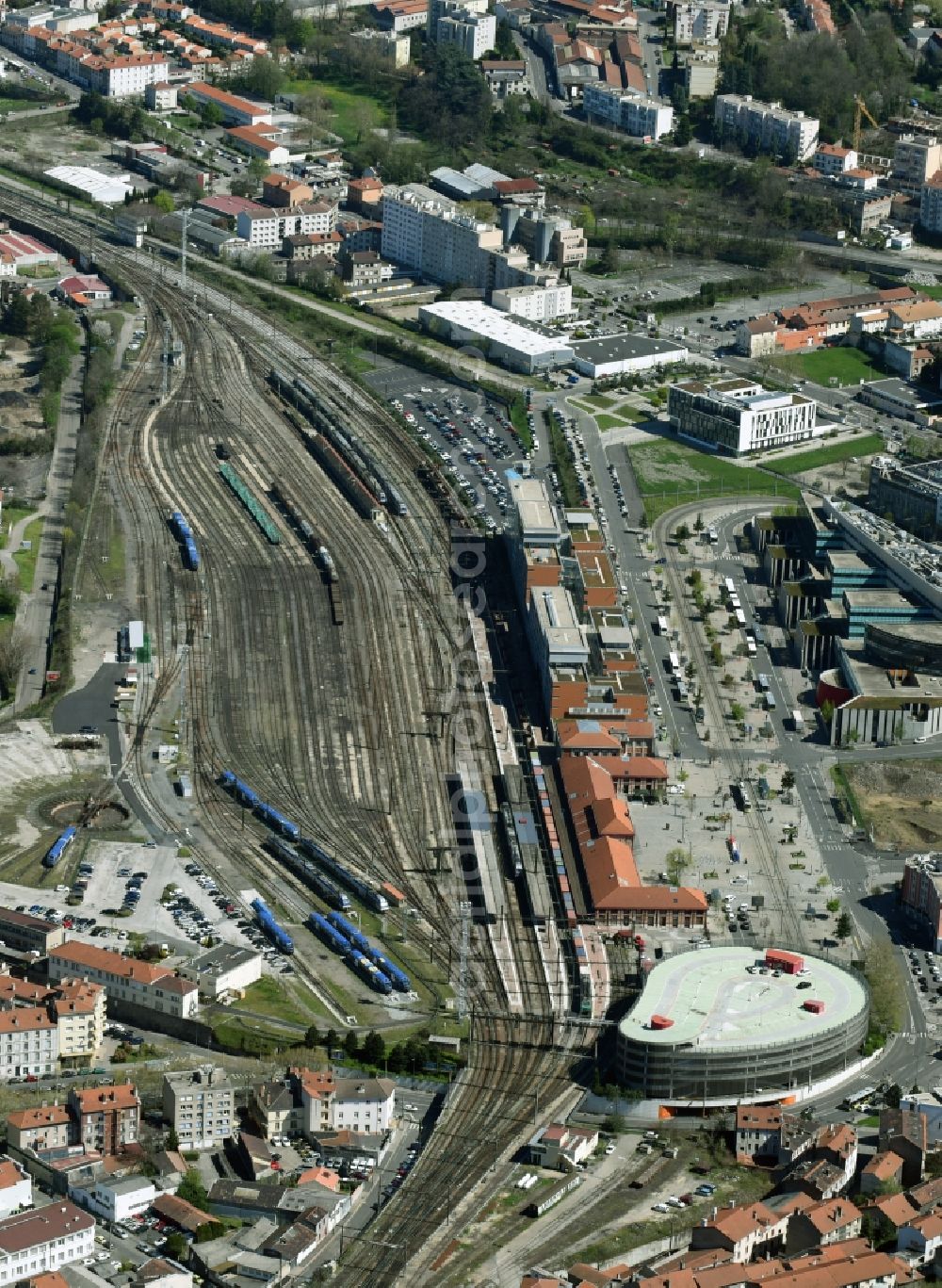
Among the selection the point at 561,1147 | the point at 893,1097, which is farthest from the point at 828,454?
the point at 561,1147

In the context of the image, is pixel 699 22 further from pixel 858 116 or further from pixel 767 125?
pixel 858 116

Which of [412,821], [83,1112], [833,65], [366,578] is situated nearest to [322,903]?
[412,821]

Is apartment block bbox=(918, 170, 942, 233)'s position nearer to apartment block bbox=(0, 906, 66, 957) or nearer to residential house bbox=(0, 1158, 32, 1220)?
apartment block bbox=(0, 906, 66, 957)

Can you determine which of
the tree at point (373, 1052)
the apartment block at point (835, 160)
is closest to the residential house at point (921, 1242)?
the tree at point (373, 1052)

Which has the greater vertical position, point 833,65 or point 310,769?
point 833,65

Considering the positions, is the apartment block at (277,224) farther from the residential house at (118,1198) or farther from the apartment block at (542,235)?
the residential house at (118,1198)

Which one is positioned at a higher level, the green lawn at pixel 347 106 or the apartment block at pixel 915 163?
the apartment block at pixel 915 163

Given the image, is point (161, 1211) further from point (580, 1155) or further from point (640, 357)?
point (640, 357)
